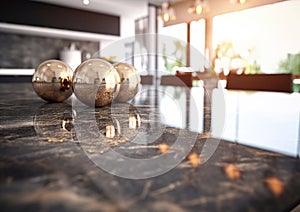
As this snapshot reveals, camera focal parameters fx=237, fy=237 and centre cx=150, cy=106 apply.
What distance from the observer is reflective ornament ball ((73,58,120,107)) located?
0.72m

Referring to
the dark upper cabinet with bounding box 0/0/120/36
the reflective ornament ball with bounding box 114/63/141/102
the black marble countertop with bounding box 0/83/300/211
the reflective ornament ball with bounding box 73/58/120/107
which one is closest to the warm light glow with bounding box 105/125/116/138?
the black marble countertop with bounding box 0/83/300/211

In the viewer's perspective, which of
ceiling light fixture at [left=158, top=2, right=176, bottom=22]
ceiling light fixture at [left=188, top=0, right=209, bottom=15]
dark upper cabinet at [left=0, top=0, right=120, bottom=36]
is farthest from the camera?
ceiling light fixture at [left=158, top=2, right=176, bottom=22]

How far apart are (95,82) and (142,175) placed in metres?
0.54

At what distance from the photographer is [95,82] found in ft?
2.35

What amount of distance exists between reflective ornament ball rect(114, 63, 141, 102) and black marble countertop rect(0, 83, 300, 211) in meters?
0.54

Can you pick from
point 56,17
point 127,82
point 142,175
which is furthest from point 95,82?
point 56,17

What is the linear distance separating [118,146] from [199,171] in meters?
0.13

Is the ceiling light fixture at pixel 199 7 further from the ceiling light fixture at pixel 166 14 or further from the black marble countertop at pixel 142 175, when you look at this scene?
the black marble countertop at pixel 142 175

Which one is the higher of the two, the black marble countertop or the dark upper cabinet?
the dark upper cabinet

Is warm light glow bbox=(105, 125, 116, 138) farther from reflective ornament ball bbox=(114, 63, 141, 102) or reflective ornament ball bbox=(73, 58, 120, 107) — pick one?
reflective ornament ball bbox=(114, 63, 141, 102)

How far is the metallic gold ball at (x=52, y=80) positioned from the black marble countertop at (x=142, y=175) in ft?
1.77

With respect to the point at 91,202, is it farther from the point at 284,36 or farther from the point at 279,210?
the point at 284,36

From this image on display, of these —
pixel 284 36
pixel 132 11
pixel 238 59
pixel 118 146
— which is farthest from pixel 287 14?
pixel 118 146

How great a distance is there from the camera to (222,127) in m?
0.47
